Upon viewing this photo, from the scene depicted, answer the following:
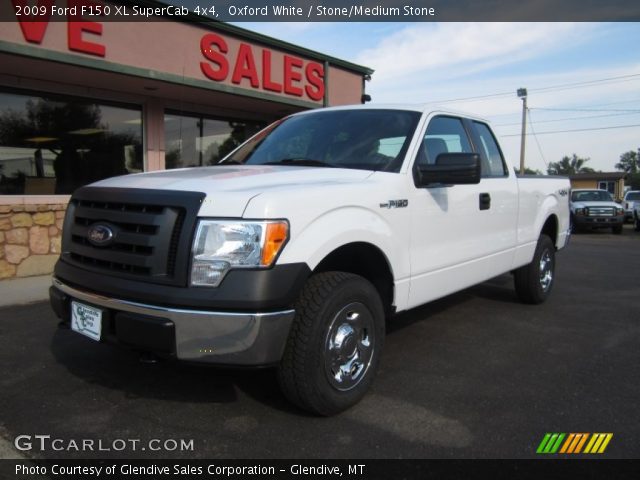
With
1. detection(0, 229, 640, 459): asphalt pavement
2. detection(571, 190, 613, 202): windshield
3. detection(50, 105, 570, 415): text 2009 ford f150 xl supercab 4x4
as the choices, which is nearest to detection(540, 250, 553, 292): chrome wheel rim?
detection(0, 229, 640, 459): asphalt pavement

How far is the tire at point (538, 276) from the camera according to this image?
18.2 feet

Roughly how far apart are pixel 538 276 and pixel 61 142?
7402 millimetres

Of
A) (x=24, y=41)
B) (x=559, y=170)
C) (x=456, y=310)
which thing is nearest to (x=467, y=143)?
(x=456, y=310)

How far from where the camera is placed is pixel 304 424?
2889mm

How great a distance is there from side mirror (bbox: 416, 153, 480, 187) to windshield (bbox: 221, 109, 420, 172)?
198 mm

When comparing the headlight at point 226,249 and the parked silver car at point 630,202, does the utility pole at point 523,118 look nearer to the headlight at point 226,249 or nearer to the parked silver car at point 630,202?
the parked silver car at point 630,202

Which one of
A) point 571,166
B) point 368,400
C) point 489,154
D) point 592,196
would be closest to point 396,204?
point 368,400

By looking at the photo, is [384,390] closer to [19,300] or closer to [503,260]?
[503,260]

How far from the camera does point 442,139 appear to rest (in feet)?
13.5

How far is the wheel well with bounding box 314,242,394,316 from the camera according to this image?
123 inches

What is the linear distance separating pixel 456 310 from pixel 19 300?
497 cm

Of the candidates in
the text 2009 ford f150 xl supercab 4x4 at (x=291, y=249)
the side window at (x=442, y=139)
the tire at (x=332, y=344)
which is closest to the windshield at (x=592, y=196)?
the side window at (x=442, y=139)

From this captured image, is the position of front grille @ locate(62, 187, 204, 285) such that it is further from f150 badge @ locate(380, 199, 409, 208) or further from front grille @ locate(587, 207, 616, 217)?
front grille @ locate(587, 207, 616, 217)

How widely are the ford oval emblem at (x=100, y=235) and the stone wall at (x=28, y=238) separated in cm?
530
